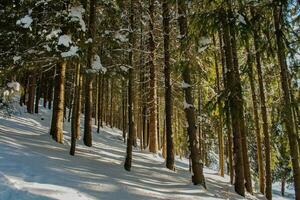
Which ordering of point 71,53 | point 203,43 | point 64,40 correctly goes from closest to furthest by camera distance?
point 203,43, point 71,53, point 64,40

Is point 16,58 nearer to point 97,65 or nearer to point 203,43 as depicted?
point 97,65

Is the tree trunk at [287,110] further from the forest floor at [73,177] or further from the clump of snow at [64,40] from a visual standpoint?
the clump of snow at [64,40]

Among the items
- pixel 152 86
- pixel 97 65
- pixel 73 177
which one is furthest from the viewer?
pixel 152 86

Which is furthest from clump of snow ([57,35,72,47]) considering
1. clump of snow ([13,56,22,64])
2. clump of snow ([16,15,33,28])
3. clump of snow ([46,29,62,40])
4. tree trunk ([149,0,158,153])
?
tree trunk ([149,0,158,153])

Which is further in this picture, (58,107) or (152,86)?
(152,86)

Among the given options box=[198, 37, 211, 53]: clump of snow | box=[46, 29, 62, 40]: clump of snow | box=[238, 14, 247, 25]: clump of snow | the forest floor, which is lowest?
the forest floor

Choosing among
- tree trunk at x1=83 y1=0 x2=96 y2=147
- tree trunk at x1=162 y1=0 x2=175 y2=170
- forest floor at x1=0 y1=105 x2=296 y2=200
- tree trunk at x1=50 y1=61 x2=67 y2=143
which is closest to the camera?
forest floor at x1=0 y1=105 x2=296 y2=200

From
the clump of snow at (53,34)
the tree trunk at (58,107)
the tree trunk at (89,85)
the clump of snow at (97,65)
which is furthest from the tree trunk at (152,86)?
the clump of snow at (53,34)

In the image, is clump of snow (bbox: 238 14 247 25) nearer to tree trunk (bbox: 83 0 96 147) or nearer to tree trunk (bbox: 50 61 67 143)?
tree trunk (bbox: 83 0 96 147)

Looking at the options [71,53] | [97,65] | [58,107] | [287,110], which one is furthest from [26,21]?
[287,110]

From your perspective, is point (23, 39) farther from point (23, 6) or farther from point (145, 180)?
point (145, 180)

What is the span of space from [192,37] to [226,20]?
1.12m

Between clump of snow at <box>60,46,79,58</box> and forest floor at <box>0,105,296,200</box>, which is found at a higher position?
clump of snow at <box>60,46,79,58</box>

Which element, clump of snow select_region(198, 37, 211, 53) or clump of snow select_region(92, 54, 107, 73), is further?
clump of snow select_region(92, 54, 107, 73)
